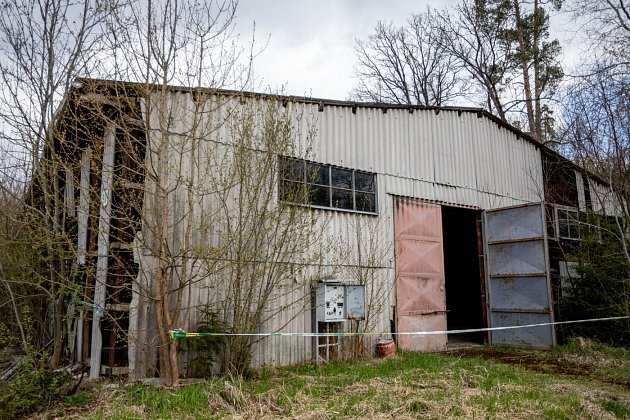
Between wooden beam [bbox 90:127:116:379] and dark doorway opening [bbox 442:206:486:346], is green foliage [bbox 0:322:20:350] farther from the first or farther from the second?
dark doorway opening [bbox 442:206:486:346]

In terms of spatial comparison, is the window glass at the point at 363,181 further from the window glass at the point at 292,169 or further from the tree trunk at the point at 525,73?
the tree trunk at the point at 525,73

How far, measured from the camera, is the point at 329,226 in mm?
9664

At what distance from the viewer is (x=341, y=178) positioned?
33.0 ft

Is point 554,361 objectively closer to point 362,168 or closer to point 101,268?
point 362,168

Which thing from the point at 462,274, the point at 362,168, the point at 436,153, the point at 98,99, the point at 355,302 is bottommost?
the point at 355,302

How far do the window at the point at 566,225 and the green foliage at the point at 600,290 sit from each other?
690mm

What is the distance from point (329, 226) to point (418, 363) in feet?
9.52

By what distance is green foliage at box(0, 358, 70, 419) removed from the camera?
564 centimetres

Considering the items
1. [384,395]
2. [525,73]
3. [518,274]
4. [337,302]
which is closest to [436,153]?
[518,274]

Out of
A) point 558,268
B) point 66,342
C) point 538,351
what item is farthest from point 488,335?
point 66,342

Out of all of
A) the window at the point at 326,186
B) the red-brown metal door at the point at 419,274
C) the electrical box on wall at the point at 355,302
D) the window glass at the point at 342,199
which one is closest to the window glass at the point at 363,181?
the window at the point at 326,186

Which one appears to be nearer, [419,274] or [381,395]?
[381,395]

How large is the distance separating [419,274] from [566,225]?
4386 millimetres

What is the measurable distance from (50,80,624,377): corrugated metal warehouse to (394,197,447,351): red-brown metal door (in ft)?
0.12
